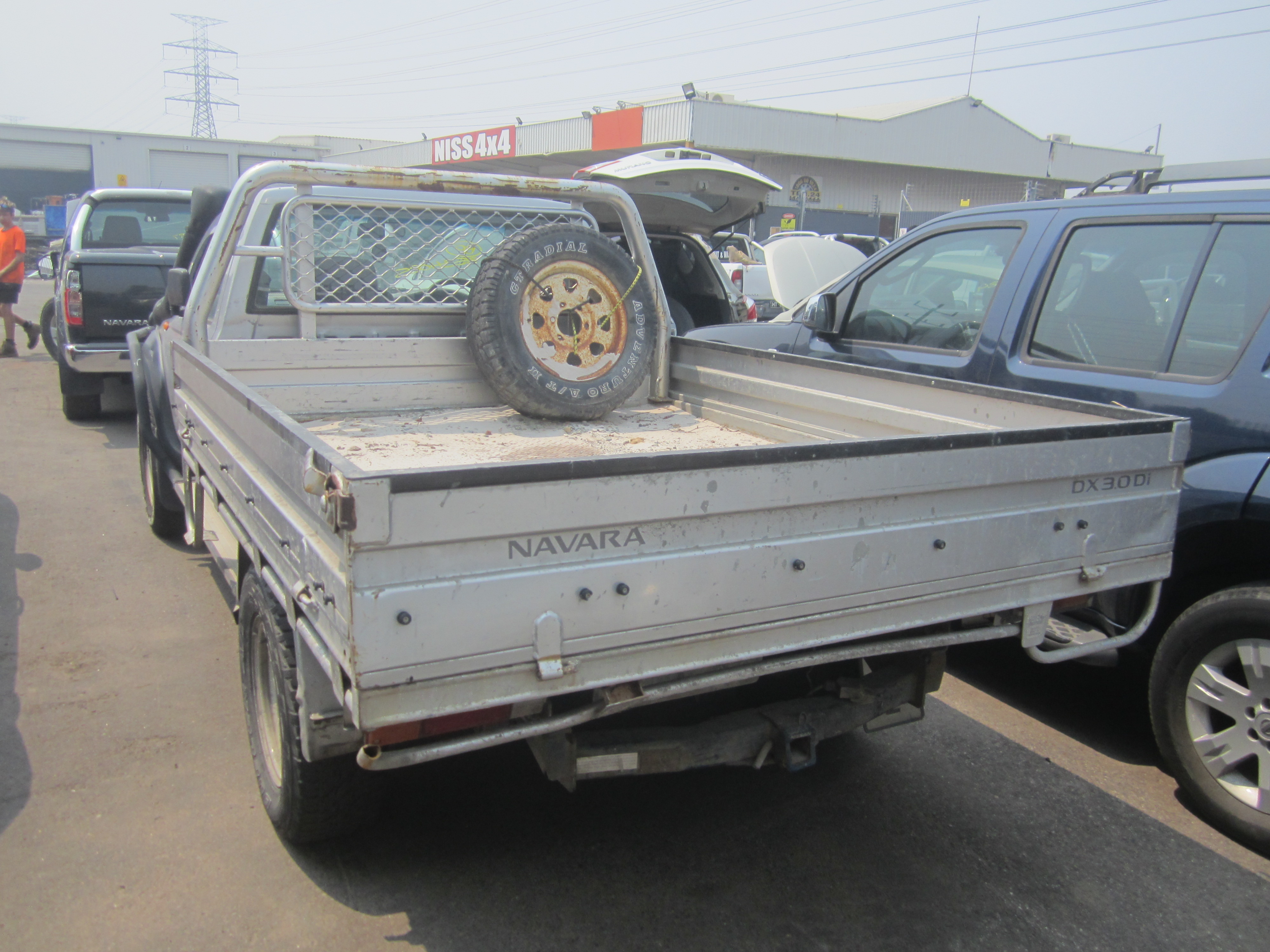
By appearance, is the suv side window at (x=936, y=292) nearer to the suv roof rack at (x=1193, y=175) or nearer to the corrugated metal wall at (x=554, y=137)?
the suv roof rack at (x=1193, y=175)

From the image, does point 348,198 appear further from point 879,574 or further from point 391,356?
point 879,574

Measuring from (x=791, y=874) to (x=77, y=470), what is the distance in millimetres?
Result: 6441

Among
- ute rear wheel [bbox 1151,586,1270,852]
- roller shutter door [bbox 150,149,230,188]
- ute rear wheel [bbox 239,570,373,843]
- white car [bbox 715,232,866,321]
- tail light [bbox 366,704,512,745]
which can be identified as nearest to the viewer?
tail light [bbox 366,704,512,745]

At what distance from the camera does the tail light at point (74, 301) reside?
8.00 metres

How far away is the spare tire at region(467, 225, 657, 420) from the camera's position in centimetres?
393

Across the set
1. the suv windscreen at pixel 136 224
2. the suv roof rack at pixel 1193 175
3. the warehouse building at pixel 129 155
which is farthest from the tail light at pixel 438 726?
the warehouse building at pixel 129 155

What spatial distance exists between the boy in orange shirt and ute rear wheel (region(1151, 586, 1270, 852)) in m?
13.2

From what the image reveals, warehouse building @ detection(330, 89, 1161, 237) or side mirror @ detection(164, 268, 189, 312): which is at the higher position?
warehouse building @ detection(330, 89, 1161, 237)

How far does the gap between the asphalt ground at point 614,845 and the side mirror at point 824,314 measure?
1.92 m

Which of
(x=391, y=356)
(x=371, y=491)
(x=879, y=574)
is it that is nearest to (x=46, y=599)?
(x=391, y=356)

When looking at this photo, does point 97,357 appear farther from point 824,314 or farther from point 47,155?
point 47,155

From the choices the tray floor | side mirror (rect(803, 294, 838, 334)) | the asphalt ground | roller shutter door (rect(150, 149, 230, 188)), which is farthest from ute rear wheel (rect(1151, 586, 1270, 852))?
roller shutter door (rect(150, 149, 230, 188))

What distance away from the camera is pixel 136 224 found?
29.6ft

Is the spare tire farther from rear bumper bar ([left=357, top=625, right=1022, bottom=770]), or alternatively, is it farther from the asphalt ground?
rear bumper bar ([left=357, top=625, right=1022, bottom=770])
